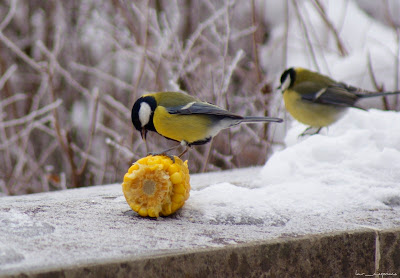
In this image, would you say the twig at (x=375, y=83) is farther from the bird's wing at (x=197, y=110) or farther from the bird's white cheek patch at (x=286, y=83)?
the bird's wing at (x=197, y=110)

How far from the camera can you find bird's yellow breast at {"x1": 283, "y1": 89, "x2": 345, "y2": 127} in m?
4.04

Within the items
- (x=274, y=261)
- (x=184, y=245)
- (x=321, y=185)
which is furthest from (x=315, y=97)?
(x=184, y=245)

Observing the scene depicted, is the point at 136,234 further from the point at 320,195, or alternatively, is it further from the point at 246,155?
the point at 246,155

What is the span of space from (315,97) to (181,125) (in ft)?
5.42

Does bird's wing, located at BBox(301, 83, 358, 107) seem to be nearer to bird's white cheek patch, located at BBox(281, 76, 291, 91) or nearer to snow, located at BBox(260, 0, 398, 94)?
bird's white cheek patch, located at BBox(281, 76, 291, 91)

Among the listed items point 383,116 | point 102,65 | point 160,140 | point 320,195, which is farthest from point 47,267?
point 102,65

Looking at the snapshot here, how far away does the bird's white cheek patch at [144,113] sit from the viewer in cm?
276

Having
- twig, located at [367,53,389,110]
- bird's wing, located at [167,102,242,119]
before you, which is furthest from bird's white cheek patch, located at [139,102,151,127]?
twig, located at [367,53,389,110]

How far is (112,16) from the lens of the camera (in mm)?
6816

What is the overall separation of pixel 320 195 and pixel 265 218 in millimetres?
444

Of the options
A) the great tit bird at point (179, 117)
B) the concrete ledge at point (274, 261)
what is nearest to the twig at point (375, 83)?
the great tit bird at point (179, 117)

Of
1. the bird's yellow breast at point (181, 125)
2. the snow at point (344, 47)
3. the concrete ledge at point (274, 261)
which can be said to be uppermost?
the snow at point (344, 47)

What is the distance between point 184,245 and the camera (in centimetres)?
182

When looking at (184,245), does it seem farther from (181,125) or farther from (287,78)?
(287,78)
